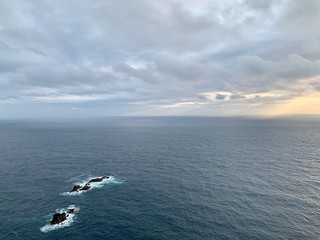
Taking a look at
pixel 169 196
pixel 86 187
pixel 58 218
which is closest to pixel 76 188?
pixel 86 187

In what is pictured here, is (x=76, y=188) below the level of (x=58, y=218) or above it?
above

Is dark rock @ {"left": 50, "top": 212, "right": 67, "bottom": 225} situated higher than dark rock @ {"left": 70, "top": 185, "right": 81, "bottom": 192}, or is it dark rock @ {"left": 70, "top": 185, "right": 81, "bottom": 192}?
dark rock @ {"left": 70, "top": 185, "right": 81, "bottom": 192}

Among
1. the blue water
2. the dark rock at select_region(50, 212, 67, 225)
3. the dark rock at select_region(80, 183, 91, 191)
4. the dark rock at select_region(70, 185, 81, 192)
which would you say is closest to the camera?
the blue water

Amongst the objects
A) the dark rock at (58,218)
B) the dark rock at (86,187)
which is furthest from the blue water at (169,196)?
the dark rock at (58,218)

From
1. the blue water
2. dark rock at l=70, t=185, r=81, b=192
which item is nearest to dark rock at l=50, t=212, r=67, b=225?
the blue water

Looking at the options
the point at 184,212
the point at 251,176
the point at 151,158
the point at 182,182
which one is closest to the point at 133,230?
the point at 184,212

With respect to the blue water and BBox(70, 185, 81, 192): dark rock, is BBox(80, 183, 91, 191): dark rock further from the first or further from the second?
the blue water

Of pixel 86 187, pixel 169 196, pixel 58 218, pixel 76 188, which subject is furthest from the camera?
pixel 86 187

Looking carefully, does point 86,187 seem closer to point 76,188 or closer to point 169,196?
point 76,188

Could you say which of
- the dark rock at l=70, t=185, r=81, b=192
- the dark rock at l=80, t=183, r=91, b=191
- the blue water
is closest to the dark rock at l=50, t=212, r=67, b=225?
the blue water

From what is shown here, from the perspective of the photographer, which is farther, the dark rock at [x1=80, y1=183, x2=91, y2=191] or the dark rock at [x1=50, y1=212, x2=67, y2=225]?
the dark rock at [x1=80, y1=183, x2=91, y2=191]

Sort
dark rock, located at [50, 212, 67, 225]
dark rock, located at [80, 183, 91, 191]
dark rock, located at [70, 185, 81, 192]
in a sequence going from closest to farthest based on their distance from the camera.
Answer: dark rock, located at [50, 212, 67, 225]
dark rock, located at [70, 185, 81, 192]
dark rock, located at [80, 183, 91, 191]
